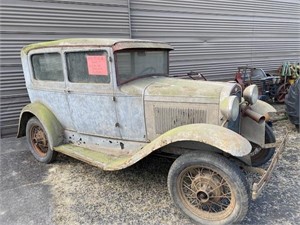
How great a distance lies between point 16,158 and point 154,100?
2607 mm

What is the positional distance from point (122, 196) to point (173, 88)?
1334 millimetres

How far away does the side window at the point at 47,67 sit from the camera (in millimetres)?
3496

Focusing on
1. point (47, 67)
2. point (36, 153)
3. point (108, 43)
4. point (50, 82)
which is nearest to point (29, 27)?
point (47, 67)

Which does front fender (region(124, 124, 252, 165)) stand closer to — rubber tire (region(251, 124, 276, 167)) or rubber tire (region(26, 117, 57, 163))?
rubber tire (region(251, 124, 276, 167))

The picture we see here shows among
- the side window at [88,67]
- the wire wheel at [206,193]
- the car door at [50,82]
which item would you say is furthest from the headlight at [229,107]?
the car door at [50,82]

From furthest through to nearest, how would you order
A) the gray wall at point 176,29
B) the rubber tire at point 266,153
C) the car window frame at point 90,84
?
the gray wall at point 176,29
the rubber tire at point 266,153
the car window frame at point 90,84

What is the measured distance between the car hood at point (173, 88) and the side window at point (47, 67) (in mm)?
1063

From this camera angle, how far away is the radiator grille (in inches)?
106

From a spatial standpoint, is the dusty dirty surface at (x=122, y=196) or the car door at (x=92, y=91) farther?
the car door at (x=92, y=91)

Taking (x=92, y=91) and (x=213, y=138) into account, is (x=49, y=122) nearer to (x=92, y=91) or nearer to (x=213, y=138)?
(x=92, y=91)

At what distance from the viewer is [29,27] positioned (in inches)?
191

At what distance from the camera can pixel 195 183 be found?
8.18 ft

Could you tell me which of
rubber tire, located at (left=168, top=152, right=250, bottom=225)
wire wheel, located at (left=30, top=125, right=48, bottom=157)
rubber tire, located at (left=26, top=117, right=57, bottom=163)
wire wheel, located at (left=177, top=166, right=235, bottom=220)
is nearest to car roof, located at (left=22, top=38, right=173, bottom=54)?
rubber tire, located at (left=26, top=117, right=57, bottom=163)

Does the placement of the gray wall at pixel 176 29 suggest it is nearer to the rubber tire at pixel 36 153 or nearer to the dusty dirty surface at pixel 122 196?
the rubber tire at pixel 36 153
